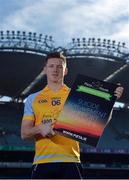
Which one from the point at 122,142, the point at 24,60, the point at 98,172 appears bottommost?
the point at 98,172

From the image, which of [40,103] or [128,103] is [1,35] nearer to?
[128,103]

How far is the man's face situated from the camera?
3580 millimetres

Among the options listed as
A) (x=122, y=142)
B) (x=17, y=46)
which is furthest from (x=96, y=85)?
(x=122, y=142)

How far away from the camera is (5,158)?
129 ft

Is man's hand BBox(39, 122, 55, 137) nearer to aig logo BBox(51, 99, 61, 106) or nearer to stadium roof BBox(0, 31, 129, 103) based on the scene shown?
aig logo BBox(51, 99, 61, 106)

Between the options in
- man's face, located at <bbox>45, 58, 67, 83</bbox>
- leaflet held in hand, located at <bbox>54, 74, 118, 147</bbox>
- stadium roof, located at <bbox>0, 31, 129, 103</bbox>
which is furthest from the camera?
stadium roof, located at <bbox>0, 31, 129, 103</bbox>

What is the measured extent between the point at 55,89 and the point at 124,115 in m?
38.4

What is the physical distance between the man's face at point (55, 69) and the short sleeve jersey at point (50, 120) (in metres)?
0.10

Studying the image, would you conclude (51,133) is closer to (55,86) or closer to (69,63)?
(55,86)

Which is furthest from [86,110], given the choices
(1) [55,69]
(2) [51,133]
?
(1) [55,69]

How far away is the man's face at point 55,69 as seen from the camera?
358 cm

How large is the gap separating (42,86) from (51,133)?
3400 centimetres

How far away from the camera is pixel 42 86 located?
→ 3741 centimetres

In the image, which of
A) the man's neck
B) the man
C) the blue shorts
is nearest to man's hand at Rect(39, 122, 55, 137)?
the man
